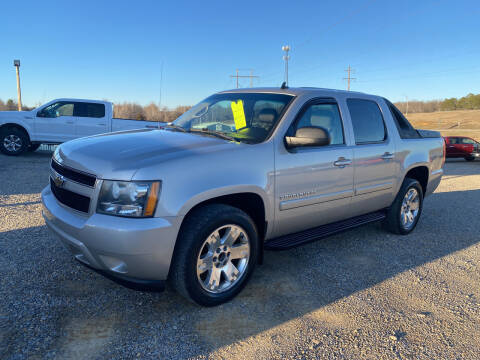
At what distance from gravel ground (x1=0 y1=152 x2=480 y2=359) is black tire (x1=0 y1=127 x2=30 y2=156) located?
8.67 metres

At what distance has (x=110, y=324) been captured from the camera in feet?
9.48

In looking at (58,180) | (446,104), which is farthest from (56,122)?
(446,104)

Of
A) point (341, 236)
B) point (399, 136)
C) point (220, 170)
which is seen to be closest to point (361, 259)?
point (341, 236)

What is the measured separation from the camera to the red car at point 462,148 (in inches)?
811

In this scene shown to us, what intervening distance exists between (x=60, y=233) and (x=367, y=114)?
359 centimetres

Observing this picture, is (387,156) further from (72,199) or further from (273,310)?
(72,199)

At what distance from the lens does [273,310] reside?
10.5 ft

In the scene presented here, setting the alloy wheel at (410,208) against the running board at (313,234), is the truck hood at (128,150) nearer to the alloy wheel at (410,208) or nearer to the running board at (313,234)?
the running board at (313,234)

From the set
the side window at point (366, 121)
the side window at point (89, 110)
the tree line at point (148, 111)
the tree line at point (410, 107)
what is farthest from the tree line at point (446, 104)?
the side window at point (366, 121)

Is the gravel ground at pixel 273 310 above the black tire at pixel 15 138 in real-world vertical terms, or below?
below

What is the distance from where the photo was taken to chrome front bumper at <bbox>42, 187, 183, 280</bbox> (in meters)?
2.63

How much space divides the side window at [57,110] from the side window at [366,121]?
35.3ft

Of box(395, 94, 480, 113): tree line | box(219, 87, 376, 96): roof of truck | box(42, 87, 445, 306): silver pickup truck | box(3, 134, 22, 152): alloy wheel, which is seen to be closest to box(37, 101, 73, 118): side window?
box(3, 134, 22, 152): alloy wheel

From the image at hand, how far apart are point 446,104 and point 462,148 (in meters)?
101
